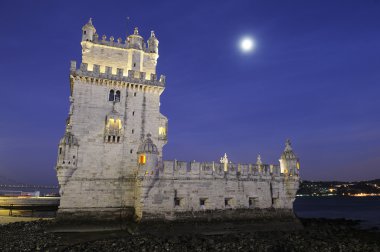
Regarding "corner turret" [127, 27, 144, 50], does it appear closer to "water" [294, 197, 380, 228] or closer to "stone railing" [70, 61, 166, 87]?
"stone railing" [70, 61, 166, 87]

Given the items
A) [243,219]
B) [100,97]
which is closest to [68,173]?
[100,97]

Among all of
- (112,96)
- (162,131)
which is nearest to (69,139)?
(112,96)

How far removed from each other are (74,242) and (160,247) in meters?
6.19

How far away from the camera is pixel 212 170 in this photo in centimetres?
2662

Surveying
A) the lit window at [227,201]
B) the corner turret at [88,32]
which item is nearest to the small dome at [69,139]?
the corner turret at [88,32]

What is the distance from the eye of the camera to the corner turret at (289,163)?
29.3 meters

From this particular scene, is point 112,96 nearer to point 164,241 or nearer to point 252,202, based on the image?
point 164,241

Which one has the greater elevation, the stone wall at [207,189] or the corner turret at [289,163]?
the corner turret at [289,163]

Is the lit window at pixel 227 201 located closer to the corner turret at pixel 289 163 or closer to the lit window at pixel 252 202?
the lit window at pixel 252 202

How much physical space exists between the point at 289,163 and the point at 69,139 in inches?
858

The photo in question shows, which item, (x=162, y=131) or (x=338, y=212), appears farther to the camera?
(x=338, y=212)

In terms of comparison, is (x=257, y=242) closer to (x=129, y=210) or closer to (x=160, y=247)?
(x=160, y=247)

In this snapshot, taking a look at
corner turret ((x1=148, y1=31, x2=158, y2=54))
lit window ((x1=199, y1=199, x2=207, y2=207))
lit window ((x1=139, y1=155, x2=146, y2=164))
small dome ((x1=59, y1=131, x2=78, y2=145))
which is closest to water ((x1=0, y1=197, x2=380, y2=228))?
small dome ((x1=59, y1=131, x2=78, y2=145))

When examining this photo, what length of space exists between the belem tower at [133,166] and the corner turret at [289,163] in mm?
101
